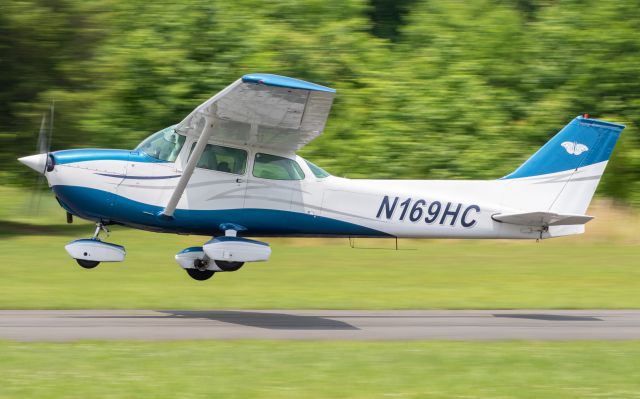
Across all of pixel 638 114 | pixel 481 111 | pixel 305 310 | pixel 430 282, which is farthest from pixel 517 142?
pixel 305 310

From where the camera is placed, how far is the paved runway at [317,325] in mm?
11289

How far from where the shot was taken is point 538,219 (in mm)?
12703

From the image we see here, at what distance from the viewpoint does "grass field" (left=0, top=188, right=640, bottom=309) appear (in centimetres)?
1486

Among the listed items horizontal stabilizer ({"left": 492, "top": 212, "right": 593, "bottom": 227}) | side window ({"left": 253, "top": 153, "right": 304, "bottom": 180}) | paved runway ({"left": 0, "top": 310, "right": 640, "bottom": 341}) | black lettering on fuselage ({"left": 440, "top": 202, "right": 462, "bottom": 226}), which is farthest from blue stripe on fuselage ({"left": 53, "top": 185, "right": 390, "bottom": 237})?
horizontal stabilizer ({"left": 492, "top": 212, "right": 593, "bottom": 227})

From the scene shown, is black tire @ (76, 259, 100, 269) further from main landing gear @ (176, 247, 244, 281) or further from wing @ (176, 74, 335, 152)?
wing @ (176, 74, 335, 152)

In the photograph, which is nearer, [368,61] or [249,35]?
[249,35]

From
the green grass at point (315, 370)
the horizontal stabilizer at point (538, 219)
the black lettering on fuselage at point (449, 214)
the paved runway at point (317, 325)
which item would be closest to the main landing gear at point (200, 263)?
the paved runway at point (317, 325)

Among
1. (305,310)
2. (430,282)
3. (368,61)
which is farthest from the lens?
(368,61)

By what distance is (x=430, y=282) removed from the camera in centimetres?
1764

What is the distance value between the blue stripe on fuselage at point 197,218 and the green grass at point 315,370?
2.14 metres

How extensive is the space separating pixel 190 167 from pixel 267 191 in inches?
43.5

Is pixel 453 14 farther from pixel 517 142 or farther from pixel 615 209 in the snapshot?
pixel 615 209

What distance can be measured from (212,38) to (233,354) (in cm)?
2084

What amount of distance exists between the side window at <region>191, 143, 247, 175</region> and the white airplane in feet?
0.04
